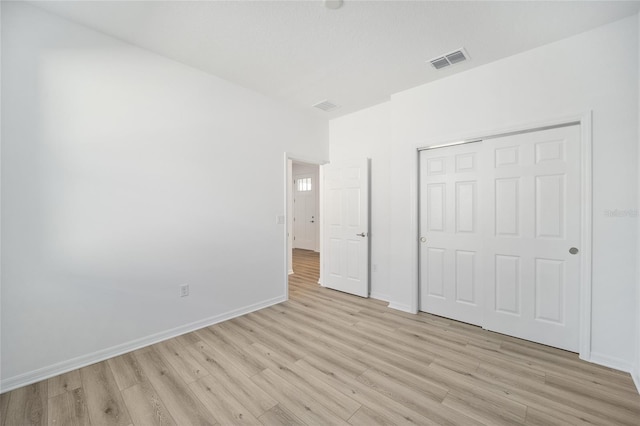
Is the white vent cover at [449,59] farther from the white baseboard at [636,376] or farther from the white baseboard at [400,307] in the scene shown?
the white baseboard at [636,376]

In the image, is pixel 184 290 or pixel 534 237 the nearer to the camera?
pixel 534 237

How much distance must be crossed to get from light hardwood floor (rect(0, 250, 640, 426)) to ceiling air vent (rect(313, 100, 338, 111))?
9.79 feet

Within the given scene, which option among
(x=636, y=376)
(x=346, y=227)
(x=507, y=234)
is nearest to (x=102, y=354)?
(x=346, y=227)

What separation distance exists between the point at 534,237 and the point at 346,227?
2311 millimetres

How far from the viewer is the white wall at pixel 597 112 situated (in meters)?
2.15

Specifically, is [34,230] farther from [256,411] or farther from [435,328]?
[435,328]

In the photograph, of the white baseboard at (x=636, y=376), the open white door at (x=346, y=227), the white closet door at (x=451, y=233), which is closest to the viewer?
the white baseboard at (x=636, y=376)

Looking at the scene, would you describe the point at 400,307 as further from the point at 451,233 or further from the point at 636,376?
the point at 636,376

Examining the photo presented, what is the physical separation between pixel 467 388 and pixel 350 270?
229cm

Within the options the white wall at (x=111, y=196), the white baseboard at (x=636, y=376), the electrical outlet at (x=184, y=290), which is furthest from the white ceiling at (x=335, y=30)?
the white baseboard at (x=636, y=376)

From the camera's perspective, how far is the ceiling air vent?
382 cm

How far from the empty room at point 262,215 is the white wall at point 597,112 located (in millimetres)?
16

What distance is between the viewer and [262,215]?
357 cm

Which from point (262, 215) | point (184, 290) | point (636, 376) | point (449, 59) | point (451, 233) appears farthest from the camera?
point (262, 215)
